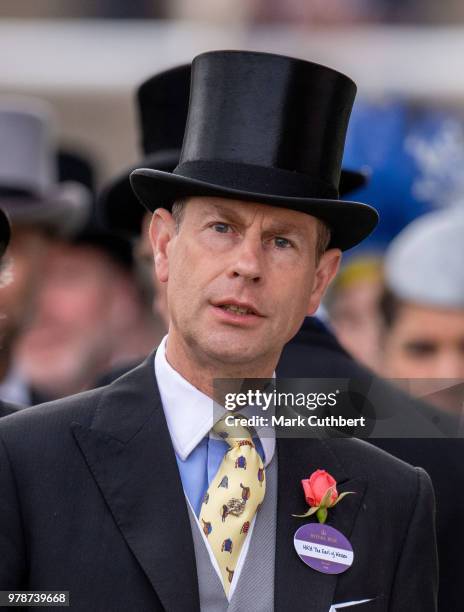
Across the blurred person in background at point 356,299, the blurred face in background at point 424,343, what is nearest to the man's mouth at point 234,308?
the blurred face in background at point 424,343

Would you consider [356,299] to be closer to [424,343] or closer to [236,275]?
[424,343]

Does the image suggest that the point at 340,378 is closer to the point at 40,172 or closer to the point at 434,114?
the point at 40,172

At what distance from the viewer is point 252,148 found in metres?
3.48

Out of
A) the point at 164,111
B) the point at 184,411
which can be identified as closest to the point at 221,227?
the point at 184,411

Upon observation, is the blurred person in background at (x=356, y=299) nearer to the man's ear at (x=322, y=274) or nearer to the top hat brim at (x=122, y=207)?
the top hat brim at (x=122, y=207)

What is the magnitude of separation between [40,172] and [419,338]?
105 inches

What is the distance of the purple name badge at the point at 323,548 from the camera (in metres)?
3.44

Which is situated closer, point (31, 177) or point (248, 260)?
point (248, 260)

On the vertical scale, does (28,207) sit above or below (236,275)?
below

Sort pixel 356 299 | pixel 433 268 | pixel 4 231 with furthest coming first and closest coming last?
pixel 356 299, pixel 433 268, pixel 4 231

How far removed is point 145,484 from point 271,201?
69 cm

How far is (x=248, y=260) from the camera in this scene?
336 cm

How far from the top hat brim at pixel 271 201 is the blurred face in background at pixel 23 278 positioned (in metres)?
1.90

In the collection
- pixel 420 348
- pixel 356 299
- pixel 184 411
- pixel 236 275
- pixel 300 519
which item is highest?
pixel 236 275
